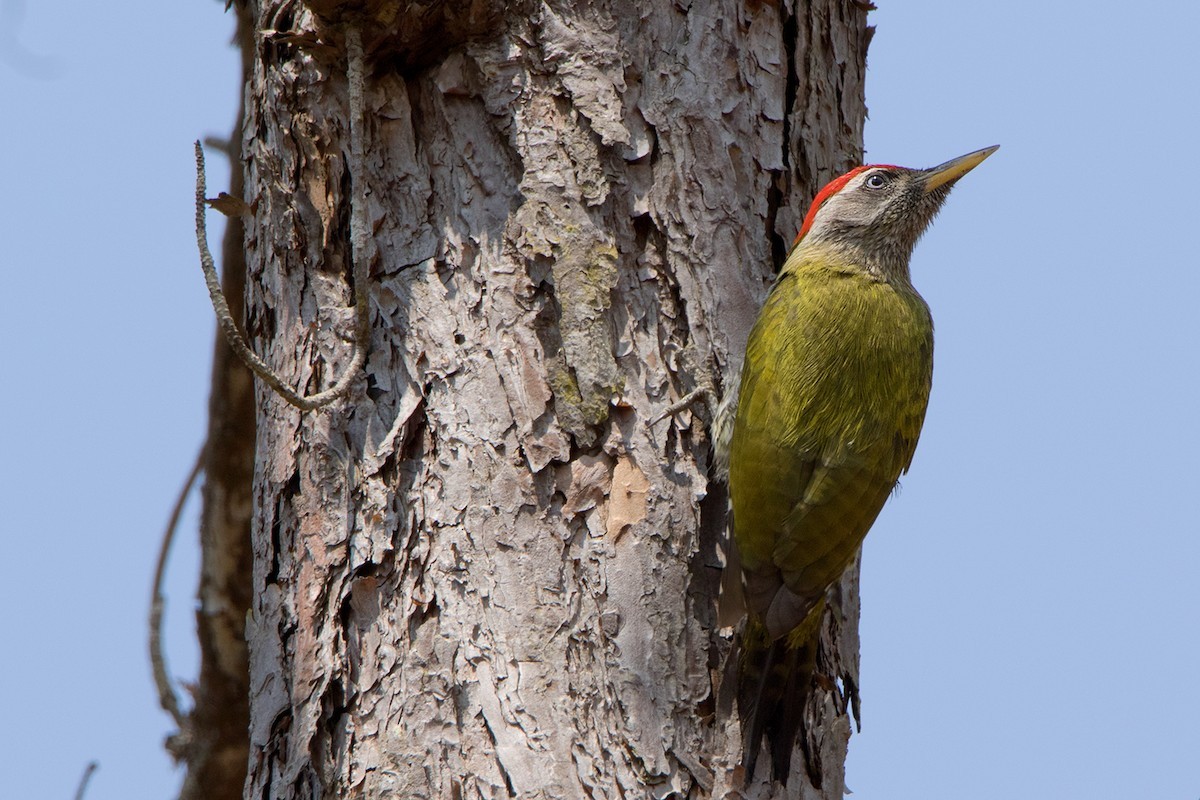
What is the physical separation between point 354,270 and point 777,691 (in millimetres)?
1613

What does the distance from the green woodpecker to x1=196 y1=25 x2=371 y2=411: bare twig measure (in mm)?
1148

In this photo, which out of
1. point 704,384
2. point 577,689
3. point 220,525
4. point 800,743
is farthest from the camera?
point 220,525

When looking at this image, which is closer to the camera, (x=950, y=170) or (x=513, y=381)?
(x=513, y=381)

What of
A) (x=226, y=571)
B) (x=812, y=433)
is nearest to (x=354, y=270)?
(x=812, y=433)

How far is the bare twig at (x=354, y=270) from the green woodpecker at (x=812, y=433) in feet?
3.77

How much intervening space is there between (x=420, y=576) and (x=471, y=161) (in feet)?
4.00

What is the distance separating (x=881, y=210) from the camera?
4.87m

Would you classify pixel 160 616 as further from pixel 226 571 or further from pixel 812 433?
pixel 812 433

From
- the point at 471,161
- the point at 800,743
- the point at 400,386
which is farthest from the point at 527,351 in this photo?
the point at 800,743

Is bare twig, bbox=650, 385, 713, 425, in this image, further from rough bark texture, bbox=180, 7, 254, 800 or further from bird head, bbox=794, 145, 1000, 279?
rough bark texture, bbox=180, 7, 254, 800

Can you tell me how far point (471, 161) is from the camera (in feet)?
12.1

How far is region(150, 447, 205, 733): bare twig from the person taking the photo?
4.64m

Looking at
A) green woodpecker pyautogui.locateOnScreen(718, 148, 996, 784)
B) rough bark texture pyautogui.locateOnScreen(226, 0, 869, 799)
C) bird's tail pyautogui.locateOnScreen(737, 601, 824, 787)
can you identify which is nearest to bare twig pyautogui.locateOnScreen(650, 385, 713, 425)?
rough bark texture pyautogui.locateOnScreen(226, 0, 869, 799)

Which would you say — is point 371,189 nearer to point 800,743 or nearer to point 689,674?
point 689,674
